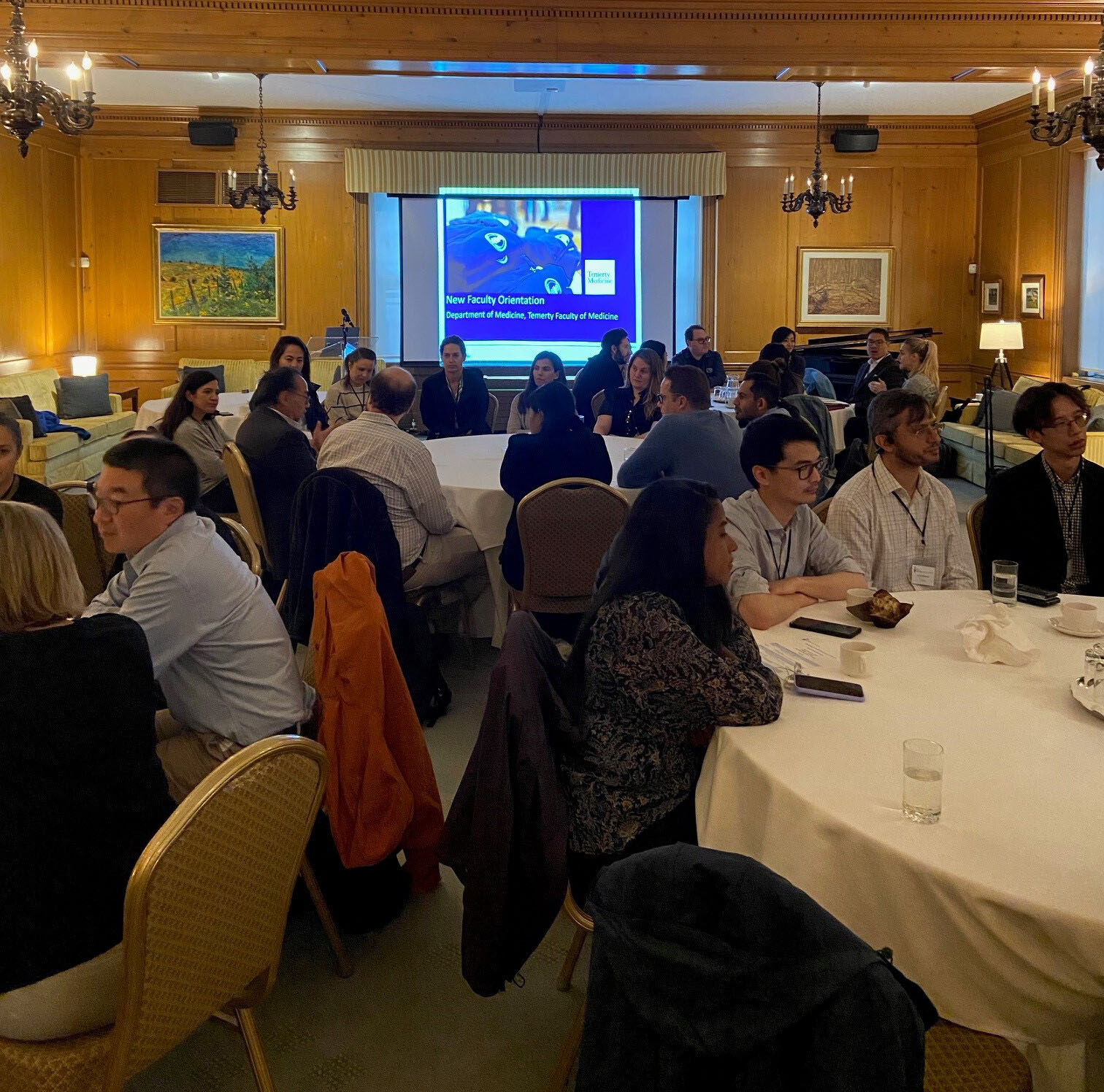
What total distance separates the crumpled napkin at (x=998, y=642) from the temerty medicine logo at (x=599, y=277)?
9.60 m

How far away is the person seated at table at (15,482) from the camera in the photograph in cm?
347

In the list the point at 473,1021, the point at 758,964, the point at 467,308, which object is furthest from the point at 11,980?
the point at 467,308

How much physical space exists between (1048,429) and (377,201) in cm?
947

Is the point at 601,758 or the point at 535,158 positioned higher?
the point at 535,158

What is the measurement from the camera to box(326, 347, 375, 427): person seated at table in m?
7.07

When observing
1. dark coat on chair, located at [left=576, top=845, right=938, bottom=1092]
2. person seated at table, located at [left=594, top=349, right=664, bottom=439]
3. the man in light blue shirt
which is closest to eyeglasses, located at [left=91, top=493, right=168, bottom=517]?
the man in light blue shirt

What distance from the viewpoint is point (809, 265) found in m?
11.5

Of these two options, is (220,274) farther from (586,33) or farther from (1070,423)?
(1070,423)

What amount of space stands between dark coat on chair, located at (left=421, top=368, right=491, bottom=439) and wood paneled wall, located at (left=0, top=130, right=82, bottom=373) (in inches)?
187

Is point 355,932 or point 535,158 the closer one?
point 355,932

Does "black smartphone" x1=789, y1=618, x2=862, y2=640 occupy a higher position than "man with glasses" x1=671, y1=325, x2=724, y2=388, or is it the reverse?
"man with glasses" x1=671, y1=325, x2=724, y2=388

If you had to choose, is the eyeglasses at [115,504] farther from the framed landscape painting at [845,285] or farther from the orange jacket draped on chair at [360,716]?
the framed landscape painting at [845,285]

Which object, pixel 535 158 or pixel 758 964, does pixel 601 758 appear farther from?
pixel 535 158

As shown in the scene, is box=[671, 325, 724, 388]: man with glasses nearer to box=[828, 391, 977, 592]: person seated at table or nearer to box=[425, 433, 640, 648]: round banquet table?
box=[425, 433, 640, 648]: round banquet table
